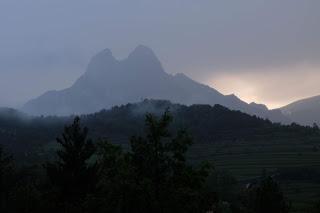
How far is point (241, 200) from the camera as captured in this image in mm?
110125

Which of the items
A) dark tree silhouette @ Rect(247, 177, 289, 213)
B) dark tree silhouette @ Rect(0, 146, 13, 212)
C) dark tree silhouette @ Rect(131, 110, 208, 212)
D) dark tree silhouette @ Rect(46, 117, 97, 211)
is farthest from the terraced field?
dark tree silhouette @ Rect(131, 110, 208, 212)

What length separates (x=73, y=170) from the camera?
36500mm

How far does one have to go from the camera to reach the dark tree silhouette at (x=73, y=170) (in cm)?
3559

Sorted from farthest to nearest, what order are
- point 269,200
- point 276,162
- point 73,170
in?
point 276,162 → point 269,200 → point 73,170

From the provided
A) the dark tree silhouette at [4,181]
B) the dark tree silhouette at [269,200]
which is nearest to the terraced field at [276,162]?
the dark tree silhouette at [269,200]

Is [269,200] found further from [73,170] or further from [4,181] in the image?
[73,170]

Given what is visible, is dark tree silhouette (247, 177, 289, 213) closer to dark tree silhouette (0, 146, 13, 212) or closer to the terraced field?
dark tree silhouette (0, 146, 13, 212)

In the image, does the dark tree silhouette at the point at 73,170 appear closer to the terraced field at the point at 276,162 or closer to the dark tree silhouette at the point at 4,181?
the dark tree silhouette at the point at 4,181

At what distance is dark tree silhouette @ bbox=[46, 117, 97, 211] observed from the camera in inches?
1401

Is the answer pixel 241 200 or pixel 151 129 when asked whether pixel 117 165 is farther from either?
pixel 241 200

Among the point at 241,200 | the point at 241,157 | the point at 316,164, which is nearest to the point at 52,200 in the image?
the point at 241,200

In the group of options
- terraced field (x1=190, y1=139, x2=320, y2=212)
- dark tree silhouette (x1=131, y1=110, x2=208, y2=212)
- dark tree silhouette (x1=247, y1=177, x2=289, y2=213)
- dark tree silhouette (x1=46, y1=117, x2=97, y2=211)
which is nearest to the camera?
dark tree silhouette (x1=131, y1=110, x2=208, y2=212)

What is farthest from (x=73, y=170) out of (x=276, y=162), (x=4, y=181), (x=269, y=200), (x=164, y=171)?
(x=276, y=162)

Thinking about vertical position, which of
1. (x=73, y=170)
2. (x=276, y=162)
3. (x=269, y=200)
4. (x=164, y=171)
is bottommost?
(x=269, y=200)
